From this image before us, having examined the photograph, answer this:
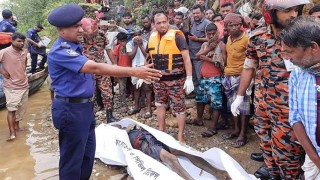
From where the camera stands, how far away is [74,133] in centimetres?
284

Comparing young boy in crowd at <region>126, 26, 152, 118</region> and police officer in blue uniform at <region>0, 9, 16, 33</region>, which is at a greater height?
police officer in blue uniform at <region>0, 9, 16, 33</region>

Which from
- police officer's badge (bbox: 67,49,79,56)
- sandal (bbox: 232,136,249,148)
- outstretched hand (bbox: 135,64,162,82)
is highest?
police officer's badge (bbox: 67,49,79,56)

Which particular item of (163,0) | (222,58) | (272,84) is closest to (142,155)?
(272,84)

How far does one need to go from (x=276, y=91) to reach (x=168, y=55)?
194 cm

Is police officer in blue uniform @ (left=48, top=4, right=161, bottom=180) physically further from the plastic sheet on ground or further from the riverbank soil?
the riverbank soil

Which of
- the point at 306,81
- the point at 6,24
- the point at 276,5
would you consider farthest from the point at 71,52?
the point at 6,24

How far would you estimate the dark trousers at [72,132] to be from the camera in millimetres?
2809

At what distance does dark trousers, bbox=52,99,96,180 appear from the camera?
9.21 feet

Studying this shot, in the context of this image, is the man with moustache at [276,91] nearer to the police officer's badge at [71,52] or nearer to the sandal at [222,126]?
the police officer's badge at [71,52]

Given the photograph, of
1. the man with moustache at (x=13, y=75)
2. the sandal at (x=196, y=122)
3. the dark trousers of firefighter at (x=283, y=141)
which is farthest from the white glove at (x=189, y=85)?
the man with moustache at (x=13, y=75)

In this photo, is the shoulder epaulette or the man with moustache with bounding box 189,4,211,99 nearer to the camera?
the shoulder epaulette

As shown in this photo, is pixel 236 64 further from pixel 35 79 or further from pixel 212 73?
pixel 35 79

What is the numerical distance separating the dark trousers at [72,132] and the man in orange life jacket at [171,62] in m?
1.55

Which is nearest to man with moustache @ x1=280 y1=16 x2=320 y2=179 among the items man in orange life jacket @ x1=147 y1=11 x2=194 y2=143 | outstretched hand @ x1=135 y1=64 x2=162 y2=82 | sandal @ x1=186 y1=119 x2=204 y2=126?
outstretched hand @ x1=135 y1=64 x2=162 y2=82
